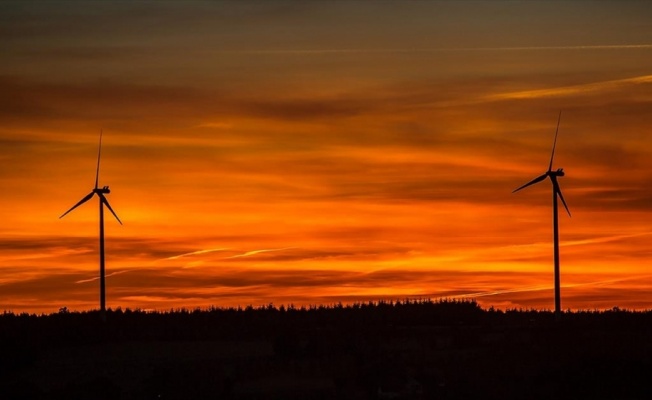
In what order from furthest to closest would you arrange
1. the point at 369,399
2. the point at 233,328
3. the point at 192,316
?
the point at 192,316, the point at 233,328, the point at 369,399

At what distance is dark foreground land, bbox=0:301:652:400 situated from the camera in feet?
258

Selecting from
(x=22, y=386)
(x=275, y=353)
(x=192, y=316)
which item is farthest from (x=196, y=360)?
(x=192, y=316)

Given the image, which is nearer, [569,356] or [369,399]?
[369,399]

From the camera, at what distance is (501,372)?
8212 cm

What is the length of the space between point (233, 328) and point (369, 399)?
28.2 metres

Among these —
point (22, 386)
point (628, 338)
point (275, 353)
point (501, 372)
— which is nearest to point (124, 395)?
point (22, 386)

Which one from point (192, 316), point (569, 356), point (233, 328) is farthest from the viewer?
point (192, 316)

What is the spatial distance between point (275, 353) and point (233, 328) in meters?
15.5

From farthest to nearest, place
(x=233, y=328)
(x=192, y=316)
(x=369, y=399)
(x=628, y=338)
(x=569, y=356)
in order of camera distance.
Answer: (x=192, y=316) < (x=233, y=328) < (x=628, y=338) < (x=569, y=356) < (x=369, y=399)

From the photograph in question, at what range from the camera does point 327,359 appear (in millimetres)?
86312

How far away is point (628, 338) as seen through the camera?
91312 mm

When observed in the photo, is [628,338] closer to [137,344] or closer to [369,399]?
[369,399]

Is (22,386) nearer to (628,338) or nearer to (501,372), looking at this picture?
(501,372)

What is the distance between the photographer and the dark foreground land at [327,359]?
78.8 metres
